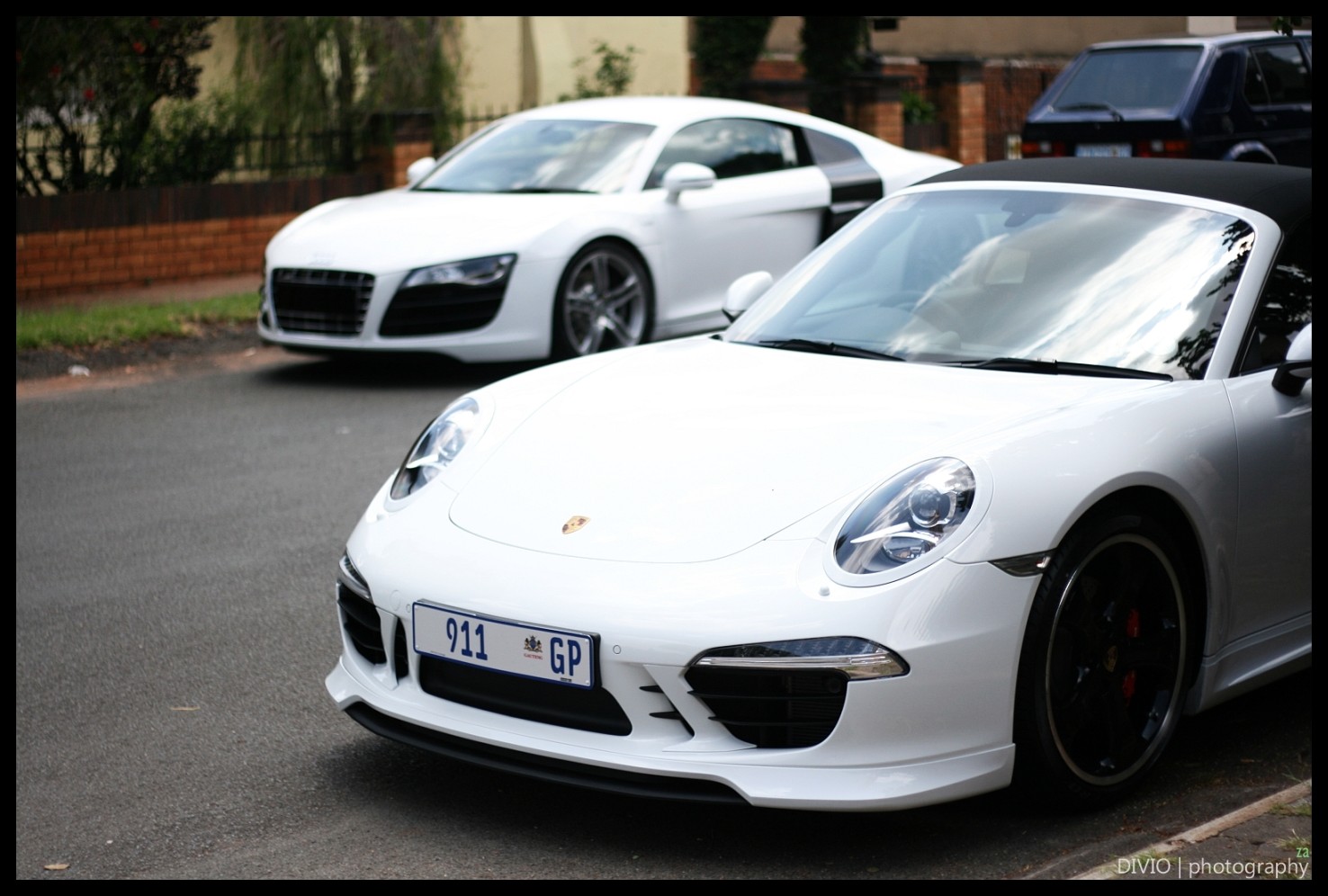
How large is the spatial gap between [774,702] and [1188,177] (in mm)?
2181

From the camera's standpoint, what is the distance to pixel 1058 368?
4168mm

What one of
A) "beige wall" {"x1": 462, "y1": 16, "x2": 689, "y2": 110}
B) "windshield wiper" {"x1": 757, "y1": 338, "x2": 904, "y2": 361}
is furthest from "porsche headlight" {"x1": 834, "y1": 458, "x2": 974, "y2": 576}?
"beige wall" {"x1": 462, "y1": 16, "x2": 689, "y2": 110}

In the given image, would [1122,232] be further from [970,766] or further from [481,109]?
[481,109]

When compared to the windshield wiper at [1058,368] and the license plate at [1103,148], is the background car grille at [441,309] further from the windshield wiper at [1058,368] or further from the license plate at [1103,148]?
the license plate at [1103,148]

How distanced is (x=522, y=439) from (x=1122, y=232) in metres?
1.71

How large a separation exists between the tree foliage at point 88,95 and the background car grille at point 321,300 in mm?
4336

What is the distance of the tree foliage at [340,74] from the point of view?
14.8 metres

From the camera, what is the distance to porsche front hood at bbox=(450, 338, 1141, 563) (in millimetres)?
3637

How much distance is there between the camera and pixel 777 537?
3.54m

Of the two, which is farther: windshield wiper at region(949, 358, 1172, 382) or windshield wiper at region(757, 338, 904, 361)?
windshield wiper at region(757, 338, 904, 361)

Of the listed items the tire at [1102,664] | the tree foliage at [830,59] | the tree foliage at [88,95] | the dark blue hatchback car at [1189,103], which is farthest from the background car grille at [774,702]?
the tree foliage at [830,59]

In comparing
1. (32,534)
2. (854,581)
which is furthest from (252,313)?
(854,581)

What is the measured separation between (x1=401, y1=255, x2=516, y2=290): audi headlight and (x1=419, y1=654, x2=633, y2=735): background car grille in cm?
550

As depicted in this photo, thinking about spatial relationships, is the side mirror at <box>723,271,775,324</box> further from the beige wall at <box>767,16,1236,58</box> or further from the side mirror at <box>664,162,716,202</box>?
the beige wall at <box>767,16,1236,58</box>
